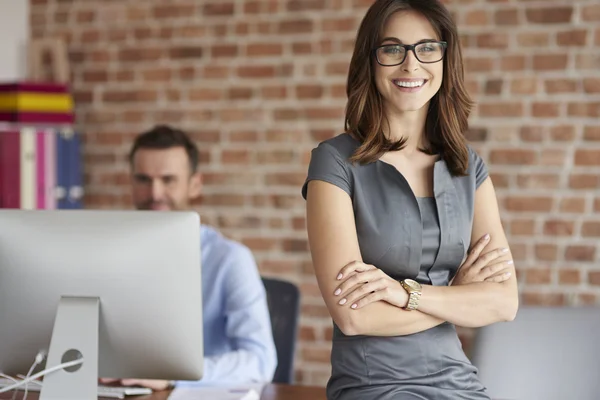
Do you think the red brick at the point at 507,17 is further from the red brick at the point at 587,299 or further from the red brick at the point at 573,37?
the red brick at the point at 587,299

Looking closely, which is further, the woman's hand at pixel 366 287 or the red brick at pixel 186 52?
the red brick at pixel 186 52

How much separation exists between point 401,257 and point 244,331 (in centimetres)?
87

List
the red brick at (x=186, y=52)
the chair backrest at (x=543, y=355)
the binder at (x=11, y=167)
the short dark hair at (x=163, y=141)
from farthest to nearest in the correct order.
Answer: the red brick at (x=186, y=52) < the binder at (x=11, y=167) < the short dark hair at (x=163, y=141) < the chair backrest at (x=543, y=355)

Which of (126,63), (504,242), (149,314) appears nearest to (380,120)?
(504,242)

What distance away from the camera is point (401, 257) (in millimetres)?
1701

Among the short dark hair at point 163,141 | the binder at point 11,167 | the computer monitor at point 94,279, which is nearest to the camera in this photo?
the computer monitor at point 94,279

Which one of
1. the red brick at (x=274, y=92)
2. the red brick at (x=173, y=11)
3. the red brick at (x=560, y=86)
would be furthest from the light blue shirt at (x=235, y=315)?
the red brick at (x=560, y=86)

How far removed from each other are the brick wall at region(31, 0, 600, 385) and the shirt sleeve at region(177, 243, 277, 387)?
0.92m

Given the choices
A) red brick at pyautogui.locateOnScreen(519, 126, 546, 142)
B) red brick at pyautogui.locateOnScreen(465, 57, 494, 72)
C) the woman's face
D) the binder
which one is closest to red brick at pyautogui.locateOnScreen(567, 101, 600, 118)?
red brick at pyautogui.locateOnScreen(519, 126, 546, 142)

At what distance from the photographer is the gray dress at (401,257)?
165 cm

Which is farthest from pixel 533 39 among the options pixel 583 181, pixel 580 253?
pixel 580 253

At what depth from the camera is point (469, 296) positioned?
1.74 meters

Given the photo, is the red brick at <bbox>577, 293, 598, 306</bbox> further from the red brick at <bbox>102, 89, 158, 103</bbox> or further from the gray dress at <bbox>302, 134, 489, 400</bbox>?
the red brick at <bbox>102, 89, 158, 103</bbox>

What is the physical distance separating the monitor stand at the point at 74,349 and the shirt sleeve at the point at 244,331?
564 mm
